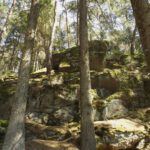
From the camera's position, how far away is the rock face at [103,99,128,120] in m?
14.0

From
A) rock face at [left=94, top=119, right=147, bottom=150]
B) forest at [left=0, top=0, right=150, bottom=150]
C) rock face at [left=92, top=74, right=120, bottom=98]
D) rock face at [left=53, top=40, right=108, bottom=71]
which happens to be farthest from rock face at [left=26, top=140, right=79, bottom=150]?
rock face at [left=53, top=40, right=108, bottom=71]

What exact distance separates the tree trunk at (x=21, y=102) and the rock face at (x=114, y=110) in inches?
199

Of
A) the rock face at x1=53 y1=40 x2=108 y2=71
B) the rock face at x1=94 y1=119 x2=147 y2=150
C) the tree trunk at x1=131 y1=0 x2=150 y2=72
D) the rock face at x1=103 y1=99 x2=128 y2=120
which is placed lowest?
the rock face at x1=94 y1=119 x2=147 y2=150

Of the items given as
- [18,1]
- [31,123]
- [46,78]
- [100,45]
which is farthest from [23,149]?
[18,1]

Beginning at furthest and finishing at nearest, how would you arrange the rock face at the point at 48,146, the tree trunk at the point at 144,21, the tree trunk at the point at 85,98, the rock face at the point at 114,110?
the rock face at the point at 114,110, the tree trunk at the point at 85,98, the rock face at the point at 48,146, the tree trunk at the point at 144,21

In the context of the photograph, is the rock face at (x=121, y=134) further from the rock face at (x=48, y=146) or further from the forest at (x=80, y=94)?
the rock face at (x=48, y=146)

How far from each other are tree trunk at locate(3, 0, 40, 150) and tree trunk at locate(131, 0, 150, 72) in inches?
343

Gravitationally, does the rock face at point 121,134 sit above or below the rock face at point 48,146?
above

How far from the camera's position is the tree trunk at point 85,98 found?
33.7 feet

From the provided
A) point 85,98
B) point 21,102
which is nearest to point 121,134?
point 85,98

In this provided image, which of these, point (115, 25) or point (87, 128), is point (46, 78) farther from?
point (87, 128)

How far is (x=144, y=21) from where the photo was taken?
179cm

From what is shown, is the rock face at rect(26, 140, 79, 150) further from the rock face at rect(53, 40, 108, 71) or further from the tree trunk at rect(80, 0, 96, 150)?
the rock face at rect(53, 40, 108, 71)

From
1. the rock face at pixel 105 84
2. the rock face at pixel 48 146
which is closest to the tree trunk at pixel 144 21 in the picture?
the rock face at pixel 48 146
